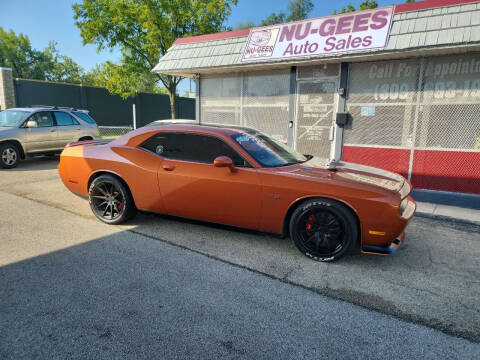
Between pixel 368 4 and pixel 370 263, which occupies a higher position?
pixel 368 4

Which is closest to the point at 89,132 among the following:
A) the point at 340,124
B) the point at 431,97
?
the point at 340,124

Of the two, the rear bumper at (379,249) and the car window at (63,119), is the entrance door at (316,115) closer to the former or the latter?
the rear bumper at (379,249)

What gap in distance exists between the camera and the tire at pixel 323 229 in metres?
3.47

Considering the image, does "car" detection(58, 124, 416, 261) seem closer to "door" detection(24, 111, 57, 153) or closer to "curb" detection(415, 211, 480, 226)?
"curb" detection(415, 211, 480, 226)

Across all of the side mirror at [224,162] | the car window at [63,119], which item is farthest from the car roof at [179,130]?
the car window at [63,119]

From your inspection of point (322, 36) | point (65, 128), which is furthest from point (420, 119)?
point (65, 128)

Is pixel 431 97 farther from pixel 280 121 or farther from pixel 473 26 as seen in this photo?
pixel 280 121

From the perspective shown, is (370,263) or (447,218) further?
(447,218)

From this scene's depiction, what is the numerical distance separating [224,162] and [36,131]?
8289mm

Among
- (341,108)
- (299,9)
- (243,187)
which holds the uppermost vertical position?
(299,9)

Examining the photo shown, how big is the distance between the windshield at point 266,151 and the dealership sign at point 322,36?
343 centimetres

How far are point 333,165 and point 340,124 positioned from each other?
11.7ft

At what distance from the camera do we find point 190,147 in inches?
168

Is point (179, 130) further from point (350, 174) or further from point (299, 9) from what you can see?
point (299, 9)
